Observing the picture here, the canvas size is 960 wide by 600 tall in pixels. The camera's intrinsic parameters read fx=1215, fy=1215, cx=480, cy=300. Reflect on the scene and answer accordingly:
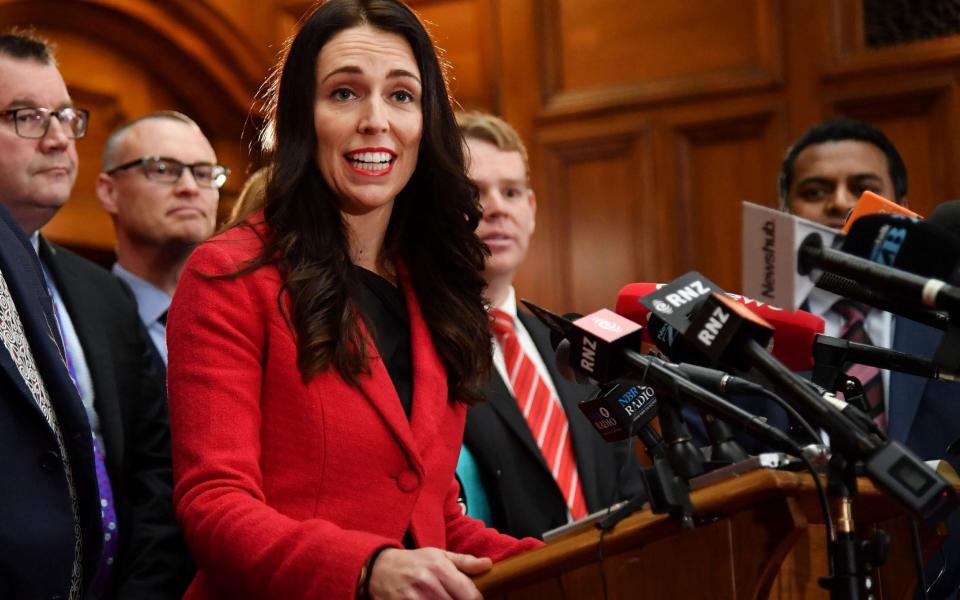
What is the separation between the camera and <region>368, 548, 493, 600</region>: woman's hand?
1.48 m

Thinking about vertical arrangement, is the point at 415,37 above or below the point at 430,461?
above

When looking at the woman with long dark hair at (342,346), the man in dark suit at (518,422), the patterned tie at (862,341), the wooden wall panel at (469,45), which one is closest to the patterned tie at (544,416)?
the man in dark suit at (518,422)

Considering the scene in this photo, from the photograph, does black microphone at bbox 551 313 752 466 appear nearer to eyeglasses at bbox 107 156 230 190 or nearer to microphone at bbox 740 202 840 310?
microphone at bbox 740 202 840 310

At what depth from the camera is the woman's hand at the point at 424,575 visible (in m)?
1.48

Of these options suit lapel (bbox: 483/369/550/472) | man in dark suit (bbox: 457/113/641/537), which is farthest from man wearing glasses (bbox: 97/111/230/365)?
suit lapel (bbox: 483/369/550/472)

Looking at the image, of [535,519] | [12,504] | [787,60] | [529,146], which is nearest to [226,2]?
[529,146]

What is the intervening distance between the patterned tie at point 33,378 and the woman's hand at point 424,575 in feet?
2.05

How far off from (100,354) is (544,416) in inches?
40.9

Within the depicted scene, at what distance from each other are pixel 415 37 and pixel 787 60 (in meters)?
2.87

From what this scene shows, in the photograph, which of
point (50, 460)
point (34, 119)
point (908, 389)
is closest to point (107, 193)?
point (34, 119)

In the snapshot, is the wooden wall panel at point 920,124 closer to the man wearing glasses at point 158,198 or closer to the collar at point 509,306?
the collar at point 509,306

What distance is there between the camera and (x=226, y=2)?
5.19 meters

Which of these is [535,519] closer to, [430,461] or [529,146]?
[430,461]

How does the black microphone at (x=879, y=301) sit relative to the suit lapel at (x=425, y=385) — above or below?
above
